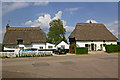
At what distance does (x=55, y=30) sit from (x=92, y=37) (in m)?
18.9

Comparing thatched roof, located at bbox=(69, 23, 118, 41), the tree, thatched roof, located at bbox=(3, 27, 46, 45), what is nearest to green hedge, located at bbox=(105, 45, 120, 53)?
thatched roof, located at bbox=(69, 23, 118, 41)

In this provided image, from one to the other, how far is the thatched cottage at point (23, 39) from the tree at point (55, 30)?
44.8 ft

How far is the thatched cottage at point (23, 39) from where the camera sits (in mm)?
38312

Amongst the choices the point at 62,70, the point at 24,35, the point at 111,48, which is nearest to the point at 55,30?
the point at 24,35

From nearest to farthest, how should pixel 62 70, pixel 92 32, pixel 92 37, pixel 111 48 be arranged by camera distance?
pixel 62 70
pixel 111 48
pixel 92 37
pixel 92 32

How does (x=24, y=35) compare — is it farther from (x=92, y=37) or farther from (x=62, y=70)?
(x=62, y=70)

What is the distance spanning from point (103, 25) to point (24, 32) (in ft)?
84.4

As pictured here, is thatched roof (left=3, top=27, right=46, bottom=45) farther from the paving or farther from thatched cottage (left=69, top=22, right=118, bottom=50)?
the paving

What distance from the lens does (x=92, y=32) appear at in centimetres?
4128

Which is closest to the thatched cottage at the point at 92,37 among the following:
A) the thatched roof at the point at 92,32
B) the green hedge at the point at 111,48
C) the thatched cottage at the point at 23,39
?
the thatched roof at the point at 92,32

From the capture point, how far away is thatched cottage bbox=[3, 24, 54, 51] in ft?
126

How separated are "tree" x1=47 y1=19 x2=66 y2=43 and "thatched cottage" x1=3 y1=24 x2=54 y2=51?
44.8ft

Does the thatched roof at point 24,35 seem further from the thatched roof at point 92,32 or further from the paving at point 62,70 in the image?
the paving at point 62,70

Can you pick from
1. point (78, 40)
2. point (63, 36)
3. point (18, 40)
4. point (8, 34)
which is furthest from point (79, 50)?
point (63, 36)
